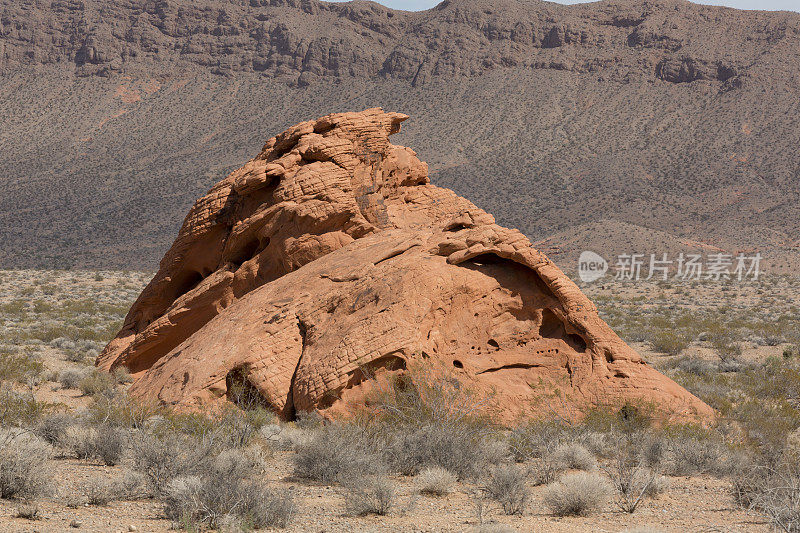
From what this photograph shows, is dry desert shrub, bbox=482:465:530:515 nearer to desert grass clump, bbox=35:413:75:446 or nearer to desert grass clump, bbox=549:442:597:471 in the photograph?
desert grass clump, bbox=549:442:597:471

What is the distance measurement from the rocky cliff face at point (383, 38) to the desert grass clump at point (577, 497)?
87120 millimetres

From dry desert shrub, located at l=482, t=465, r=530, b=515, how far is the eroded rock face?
3.26 m

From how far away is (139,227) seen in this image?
209 feet

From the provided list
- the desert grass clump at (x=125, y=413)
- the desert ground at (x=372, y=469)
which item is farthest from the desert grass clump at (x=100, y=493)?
the desert grass clump at (x=125, y=413)

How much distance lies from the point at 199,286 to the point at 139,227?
52.3m

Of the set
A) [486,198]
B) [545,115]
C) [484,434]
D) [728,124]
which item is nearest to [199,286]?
[484,434]

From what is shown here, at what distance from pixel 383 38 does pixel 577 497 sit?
102 m

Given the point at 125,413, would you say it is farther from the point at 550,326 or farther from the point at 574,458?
the point at 550,326

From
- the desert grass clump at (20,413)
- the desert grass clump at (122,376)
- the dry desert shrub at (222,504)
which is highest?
the dry desert shrub at (222,504)

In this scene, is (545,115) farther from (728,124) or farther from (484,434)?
(484,434)

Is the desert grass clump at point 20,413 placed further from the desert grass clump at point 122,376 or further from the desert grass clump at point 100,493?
the desert grass clump at point 122,376

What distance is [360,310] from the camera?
459 inches

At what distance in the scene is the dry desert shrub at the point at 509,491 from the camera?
7.29 meters

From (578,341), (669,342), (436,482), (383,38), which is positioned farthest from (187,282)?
(383,38)
